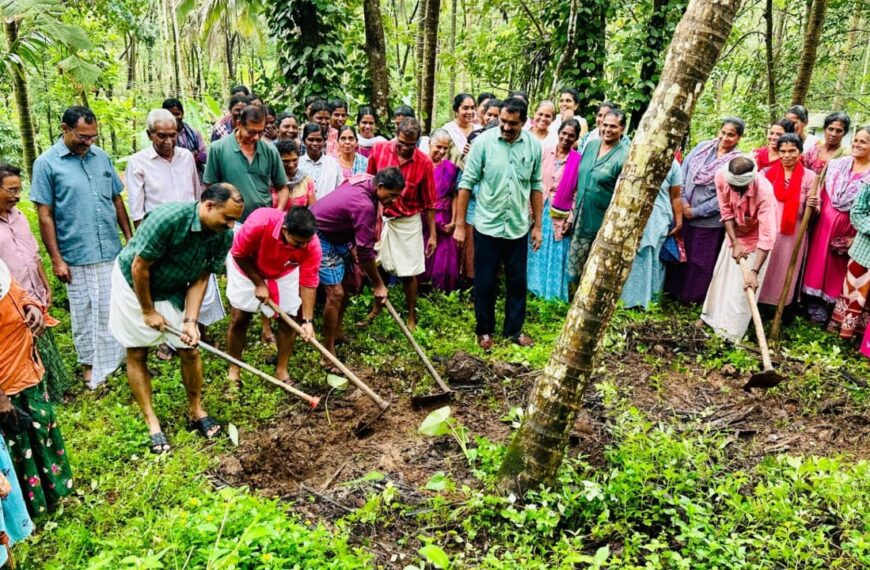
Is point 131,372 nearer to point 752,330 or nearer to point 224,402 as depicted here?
point 224,402

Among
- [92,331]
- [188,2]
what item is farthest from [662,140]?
[188,2]

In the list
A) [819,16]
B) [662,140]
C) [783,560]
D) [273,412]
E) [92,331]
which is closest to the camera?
[662,140]

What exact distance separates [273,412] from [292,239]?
1.27 m

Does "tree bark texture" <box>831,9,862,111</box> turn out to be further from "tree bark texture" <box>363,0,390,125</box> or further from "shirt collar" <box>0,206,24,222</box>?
"shirt collar" <box>0,206,24,222</box>

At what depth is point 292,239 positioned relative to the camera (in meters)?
4.09

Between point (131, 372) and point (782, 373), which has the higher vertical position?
point (131, 372)

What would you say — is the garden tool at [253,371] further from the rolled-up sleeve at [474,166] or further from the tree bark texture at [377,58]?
the tree bark texture at [377,58]

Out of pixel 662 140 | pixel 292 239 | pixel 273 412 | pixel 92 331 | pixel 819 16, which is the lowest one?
pixel 273 412

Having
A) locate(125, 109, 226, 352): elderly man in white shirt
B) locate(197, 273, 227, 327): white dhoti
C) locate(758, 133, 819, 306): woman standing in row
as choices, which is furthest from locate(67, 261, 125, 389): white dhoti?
locate(758, 133, 819, 306): woman standing in row

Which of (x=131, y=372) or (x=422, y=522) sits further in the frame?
(x=131, y=372)

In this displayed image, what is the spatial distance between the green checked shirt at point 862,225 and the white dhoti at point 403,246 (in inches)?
148

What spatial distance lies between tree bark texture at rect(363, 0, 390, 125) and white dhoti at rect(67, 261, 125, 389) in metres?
4.11

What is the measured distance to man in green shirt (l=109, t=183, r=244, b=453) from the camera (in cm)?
353

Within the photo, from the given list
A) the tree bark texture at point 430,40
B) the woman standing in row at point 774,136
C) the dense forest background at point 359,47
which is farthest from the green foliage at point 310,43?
the woman standing in row at point 774,136
